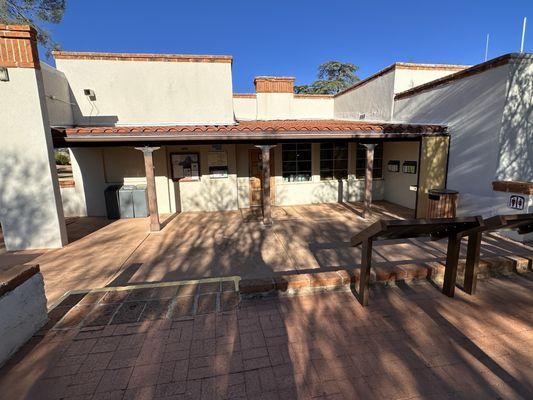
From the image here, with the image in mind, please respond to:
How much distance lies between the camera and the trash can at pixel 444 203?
6.34 meters

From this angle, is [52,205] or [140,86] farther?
[140,86]

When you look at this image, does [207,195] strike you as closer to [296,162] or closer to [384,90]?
[296,162]

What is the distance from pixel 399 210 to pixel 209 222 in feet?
18.5

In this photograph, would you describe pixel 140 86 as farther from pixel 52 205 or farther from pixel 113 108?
pixel 52 205

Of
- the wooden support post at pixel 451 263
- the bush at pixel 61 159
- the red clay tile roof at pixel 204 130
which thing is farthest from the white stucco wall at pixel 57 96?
the bush at pixel 61 159

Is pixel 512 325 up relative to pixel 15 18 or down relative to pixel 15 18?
down

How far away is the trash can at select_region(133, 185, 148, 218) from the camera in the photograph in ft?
26.3

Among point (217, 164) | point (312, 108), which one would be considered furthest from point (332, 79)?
point (217, 164)

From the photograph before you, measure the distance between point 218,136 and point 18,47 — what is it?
384 cm

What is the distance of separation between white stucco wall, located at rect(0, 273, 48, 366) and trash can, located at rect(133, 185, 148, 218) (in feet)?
17.5

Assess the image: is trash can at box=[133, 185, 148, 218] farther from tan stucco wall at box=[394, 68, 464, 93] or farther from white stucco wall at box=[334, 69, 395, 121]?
tan stucco wall at box=[394, 68, 464, 93]

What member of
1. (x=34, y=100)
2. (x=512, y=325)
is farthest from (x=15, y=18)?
(x=512, y=325)

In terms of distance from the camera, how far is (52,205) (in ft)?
18.3

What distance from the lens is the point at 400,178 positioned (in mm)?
9016
